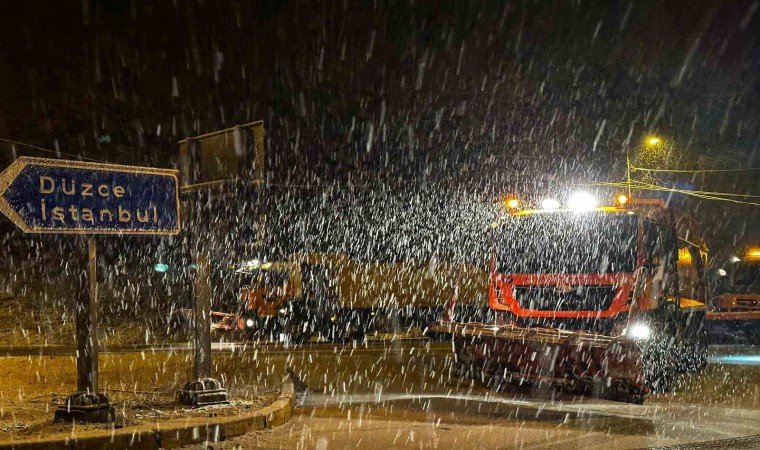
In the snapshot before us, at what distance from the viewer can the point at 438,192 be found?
27.4 meters

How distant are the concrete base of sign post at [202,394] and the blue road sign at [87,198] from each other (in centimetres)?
153

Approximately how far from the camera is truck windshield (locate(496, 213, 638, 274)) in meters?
10.1

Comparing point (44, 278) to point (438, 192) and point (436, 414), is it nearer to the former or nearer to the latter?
point (438, 192)

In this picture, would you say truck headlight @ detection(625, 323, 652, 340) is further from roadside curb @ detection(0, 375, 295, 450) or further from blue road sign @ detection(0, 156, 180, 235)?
blue road sign @ detection(0, 156, 180, 235)

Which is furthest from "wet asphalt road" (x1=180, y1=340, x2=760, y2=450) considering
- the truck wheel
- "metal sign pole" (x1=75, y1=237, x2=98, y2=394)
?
"metal sign pole" (x1=75, y1=237, x2=98, y2=394)

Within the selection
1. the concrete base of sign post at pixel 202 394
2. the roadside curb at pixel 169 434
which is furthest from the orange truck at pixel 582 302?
the concrete base of sign post at pixel 202 394

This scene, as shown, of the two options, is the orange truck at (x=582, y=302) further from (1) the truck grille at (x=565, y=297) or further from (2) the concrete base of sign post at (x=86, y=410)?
(2) the concrete base of sign post at (x=86, y=410)

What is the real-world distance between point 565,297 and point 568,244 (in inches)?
30.8

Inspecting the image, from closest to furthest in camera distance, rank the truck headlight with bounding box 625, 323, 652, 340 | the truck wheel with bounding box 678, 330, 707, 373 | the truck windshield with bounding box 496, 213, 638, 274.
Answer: the truck headlight with bounding box 625, 323, 652, 340, the truck windshield with bounding box 496, 213, 638, 274, the truck wheel with bounding box 678, 330, 707, 373

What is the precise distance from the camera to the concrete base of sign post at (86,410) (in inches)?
259

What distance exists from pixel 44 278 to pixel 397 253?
9648 mm

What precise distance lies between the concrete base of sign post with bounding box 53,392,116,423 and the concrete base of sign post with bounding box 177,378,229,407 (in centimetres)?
91

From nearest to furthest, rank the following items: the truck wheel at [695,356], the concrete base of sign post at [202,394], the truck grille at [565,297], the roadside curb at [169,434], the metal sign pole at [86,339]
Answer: the roadside curb at [169,434], the metal sign pole at [86,339], the concrete base of sign post at [202,394], the truck grille at [565,297], the truck wheel at [695,356]

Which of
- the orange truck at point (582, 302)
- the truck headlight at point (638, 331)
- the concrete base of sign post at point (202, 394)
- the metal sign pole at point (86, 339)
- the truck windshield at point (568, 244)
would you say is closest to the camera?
the metal sign pole at point (86, 339)
